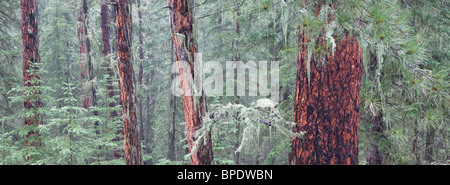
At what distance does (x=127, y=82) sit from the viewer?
20.6 feet

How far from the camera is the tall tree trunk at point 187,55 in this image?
376 centimetres

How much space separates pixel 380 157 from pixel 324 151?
3827mm

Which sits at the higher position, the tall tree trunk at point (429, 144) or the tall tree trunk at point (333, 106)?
the tall tree trunk at point (333, 106)

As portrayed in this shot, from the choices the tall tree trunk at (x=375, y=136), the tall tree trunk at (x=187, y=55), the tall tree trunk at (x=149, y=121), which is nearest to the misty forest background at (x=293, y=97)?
the tall tree trunk at (x=375, y=136)

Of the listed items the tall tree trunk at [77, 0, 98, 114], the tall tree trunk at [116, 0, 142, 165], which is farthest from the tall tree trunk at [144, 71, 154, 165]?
the tall tree trunk at [116, 0, 142, 165]

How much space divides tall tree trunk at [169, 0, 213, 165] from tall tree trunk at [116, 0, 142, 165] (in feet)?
9.21

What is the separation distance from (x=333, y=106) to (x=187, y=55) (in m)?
1.98

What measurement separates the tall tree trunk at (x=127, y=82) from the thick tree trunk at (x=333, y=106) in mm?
4378

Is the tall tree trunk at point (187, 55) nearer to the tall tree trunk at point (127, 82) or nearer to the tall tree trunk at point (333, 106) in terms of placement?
the tall tree trunk at point (333, 106)

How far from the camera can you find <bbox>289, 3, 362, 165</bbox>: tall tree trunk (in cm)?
299

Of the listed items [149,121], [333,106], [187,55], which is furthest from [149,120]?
[333,106]

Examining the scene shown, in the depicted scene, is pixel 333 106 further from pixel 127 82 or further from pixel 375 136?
pixel 127 82

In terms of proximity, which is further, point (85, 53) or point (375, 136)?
point (85, 53)

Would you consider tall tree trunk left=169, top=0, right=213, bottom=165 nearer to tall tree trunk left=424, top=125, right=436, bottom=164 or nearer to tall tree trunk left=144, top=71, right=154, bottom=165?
tall tree trunk left=424, top=125, right=436, bottom=164
